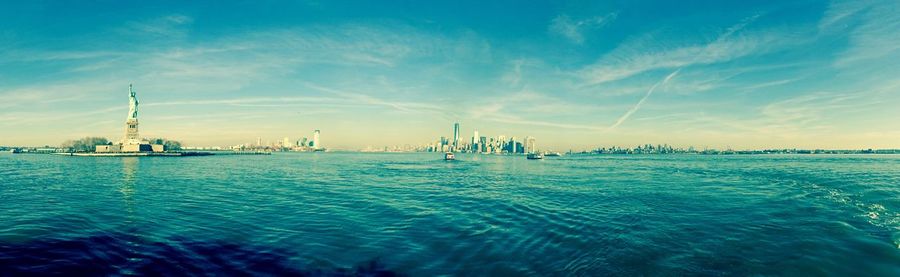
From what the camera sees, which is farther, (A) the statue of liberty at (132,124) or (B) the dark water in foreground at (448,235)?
(A) the statue of liberty at (132,124)

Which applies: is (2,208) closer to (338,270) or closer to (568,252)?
(338,270)

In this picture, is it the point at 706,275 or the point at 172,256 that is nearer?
the point at 706,275

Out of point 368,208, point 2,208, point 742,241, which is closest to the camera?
point 742,241

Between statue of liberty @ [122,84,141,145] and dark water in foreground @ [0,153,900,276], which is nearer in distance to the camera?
dark water in foreground @ [0,153,900,276]

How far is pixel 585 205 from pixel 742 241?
423 inches

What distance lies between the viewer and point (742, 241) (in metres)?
16.0

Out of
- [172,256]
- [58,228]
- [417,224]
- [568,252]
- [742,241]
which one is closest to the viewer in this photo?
[172,256]

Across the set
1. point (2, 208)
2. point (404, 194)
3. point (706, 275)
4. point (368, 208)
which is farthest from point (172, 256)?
point (404, 194)

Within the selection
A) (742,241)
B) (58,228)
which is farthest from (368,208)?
(742,241)

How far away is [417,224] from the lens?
19859mm

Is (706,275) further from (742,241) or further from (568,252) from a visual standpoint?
(742,241)

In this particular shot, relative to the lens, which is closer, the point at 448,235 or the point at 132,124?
the point at 448,235

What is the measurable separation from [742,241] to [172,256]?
68.9 feet

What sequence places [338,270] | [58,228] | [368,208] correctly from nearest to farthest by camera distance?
1. [338,270]
2. [58,228]
3. [368,208]
